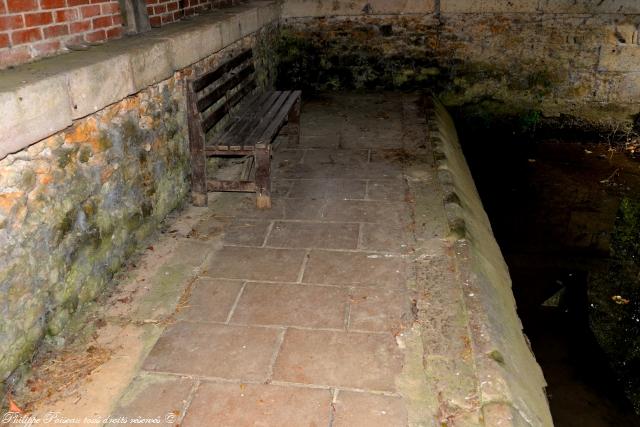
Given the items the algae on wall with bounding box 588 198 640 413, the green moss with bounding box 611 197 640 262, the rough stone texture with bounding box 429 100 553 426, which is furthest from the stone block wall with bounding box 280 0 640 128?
the rough stone texture with bounding box 429 100 553 426

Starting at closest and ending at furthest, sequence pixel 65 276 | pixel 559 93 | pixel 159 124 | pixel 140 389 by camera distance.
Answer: pixel 140 389
pixel 65 276
pixel 159 124
pixel 559 93

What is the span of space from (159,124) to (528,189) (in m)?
4.20

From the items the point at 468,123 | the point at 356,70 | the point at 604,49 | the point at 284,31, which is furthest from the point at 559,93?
the point at 284,31

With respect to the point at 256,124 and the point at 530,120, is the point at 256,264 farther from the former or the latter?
the point at 530,120

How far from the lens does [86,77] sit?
2.81 metres

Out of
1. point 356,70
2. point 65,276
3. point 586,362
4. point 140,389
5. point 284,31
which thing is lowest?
point 586,362

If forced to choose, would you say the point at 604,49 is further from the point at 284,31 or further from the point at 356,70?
the point at 284,31

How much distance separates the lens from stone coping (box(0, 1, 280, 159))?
2340 millimetres

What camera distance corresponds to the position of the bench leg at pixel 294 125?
567 centimetres

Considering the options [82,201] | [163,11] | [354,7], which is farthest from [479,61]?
[82,201]

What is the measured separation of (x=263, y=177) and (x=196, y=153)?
1.82 feet

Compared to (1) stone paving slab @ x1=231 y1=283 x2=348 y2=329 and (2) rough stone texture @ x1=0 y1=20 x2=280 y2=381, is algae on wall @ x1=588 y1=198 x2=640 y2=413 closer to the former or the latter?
(1) stone paving slab @ x1=231 y1=283 x2=348 y2=329

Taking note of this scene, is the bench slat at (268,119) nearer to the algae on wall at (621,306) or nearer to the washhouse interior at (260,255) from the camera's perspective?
the washhouse interior at (260,255)

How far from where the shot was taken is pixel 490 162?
6902 mm
